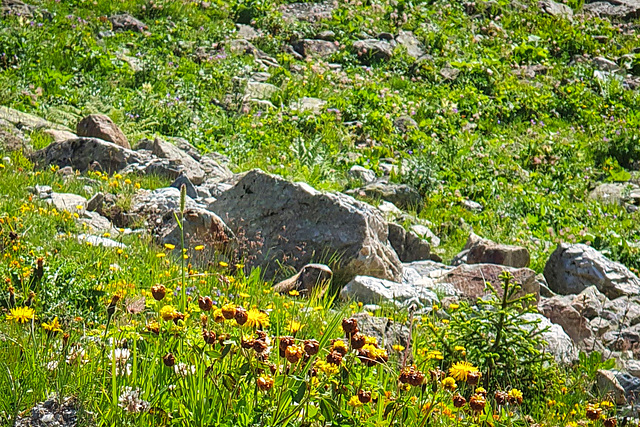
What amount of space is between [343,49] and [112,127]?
290 inches

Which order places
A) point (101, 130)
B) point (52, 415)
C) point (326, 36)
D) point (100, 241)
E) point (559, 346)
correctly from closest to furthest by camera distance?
point (52, 415) → point (559, 346) → point (100, 241) → point (101, 130) → point (326, 36)

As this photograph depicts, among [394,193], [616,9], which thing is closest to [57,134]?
[394,193]

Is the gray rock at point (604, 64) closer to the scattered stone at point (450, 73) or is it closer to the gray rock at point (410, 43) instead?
the scattered stone at point (450, 73)

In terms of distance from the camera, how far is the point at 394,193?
9.66m

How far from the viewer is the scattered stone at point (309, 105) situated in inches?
484

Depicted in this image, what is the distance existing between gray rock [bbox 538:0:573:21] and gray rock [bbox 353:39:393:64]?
633cm

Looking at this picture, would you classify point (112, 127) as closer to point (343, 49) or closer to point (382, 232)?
point (382, 232)

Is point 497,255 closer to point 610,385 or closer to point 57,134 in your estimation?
point 610,385

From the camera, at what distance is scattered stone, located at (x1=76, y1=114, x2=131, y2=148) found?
912 cm

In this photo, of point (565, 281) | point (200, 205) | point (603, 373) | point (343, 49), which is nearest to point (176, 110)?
point (200, 205)

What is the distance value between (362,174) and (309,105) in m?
2.76

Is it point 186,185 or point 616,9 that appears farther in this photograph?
point 616,9

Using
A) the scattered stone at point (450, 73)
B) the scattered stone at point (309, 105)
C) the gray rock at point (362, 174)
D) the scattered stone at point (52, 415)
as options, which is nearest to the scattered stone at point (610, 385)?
the scattered stone at point (52, 415)

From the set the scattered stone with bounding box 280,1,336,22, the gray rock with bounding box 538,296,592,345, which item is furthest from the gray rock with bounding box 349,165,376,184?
the scattered stone with bounding box 280,1,336,22
